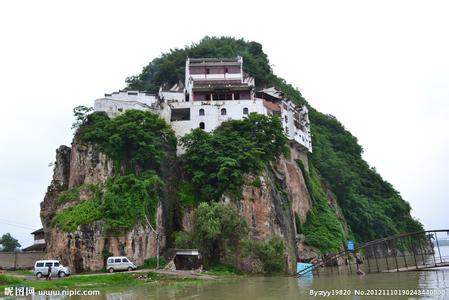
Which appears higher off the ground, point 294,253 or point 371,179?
point 371,179

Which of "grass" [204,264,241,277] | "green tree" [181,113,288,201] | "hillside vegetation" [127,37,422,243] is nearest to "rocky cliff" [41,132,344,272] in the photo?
"green tree" [181,113,288,201]

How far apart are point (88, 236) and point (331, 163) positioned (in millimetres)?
53396

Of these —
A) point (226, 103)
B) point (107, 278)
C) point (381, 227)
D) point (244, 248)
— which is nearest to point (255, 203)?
point (244, 248)

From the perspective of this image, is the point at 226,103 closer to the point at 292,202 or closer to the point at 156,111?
the point at 156,111

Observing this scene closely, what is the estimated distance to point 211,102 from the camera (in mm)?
62250

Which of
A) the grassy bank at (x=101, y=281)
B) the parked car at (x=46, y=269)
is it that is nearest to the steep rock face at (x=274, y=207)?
the grassy bank at (x=101, y=281)

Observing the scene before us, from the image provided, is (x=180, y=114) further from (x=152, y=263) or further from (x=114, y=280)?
(x=114, y=280)

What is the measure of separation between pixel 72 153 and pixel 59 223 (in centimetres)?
1159

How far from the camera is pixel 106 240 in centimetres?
4253

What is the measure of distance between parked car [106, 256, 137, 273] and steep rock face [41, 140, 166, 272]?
2.06 m

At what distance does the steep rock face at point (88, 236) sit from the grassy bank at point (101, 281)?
6139 millimetres

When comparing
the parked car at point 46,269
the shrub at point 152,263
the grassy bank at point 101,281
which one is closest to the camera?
the grassy bank at point 101,281

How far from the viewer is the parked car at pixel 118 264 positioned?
39.9 m

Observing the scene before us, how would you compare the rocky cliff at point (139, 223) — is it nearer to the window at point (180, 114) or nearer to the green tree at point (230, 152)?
the green tree at point (230, 152)
